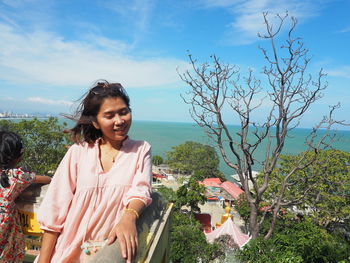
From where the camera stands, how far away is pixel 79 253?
1.39 metres

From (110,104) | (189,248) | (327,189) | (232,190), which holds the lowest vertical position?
(232,190)

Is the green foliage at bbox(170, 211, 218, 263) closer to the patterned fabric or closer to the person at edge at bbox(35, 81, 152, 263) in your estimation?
the patterned fabric

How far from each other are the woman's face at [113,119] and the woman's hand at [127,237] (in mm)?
565

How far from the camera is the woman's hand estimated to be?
3.60 feet

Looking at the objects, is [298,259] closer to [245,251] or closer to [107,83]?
[245,251]

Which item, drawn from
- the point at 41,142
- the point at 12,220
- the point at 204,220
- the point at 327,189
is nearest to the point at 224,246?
the point at 204,220

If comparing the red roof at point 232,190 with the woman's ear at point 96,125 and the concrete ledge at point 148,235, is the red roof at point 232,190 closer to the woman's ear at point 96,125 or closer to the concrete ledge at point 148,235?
the concrete ledge at point 148,235

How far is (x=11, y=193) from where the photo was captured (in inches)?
66.6

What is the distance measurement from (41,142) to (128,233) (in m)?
16.3

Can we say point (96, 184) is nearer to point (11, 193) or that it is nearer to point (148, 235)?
point (148, 235)

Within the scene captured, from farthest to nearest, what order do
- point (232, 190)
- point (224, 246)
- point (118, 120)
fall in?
point (232, 190), point (224, 246), point (118, 120)

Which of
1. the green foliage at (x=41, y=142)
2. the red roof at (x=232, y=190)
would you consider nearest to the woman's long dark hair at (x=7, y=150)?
the green foliage at (x=41, y=142)

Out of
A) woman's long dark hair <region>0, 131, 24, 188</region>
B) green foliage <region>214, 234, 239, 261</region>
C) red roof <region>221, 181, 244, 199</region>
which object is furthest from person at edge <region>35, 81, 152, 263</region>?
red roof <region>221, 181, 244, 199</region>

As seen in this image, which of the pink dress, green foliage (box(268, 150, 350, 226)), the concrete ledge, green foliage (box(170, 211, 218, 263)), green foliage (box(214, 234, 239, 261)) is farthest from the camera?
green foliage (box(268, 150, 350, 226))
